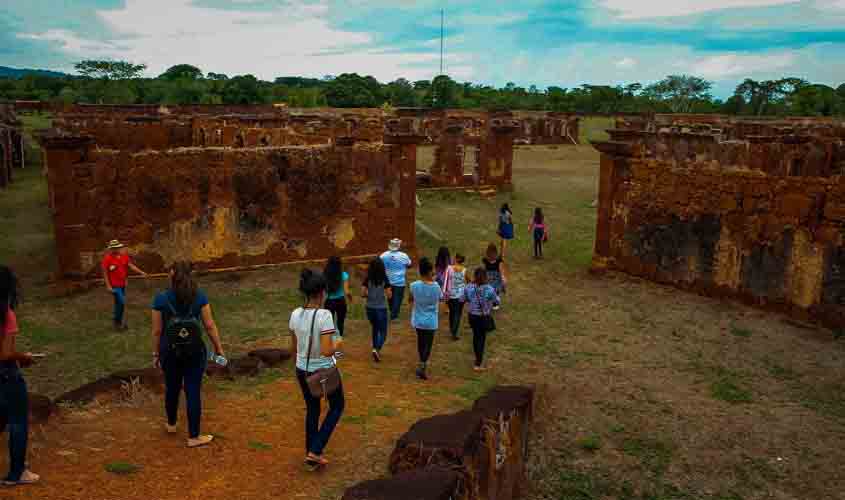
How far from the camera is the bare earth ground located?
5.21 metres

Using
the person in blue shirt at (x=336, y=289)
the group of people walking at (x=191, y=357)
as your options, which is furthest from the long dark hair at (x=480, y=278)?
the group of people walking at (x=191, y=357)

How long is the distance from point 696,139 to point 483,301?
20.2 ft

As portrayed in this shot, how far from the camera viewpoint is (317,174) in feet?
41.2

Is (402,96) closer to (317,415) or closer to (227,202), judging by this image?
(227,202)

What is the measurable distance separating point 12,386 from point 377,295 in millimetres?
4121

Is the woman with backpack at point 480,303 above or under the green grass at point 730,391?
above

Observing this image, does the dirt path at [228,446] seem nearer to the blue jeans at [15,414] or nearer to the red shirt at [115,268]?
the blue jeans at [15,414]

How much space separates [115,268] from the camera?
895 centimetres

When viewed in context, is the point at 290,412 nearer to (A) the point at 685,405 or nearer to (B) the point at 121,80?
(A) the point at 685,405

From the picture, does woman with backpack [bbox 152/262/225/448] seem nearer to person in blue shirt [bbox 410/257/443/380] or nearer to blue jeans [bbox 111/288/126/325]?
person in blue shirt [bbox 410/257/443/380]

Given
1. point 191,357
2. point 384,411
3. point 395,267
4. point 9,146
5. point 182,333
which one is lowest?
point 384,411

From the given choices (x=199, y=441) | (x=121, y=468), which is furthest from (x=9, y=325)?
(x=199, y=441)

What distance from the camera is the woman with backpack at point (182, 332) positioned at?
4934mm

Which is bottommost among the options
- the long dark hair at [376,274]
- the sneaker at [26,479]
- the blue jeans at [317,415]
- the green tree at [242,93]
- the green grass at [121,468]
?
the green grass at [121,468]
